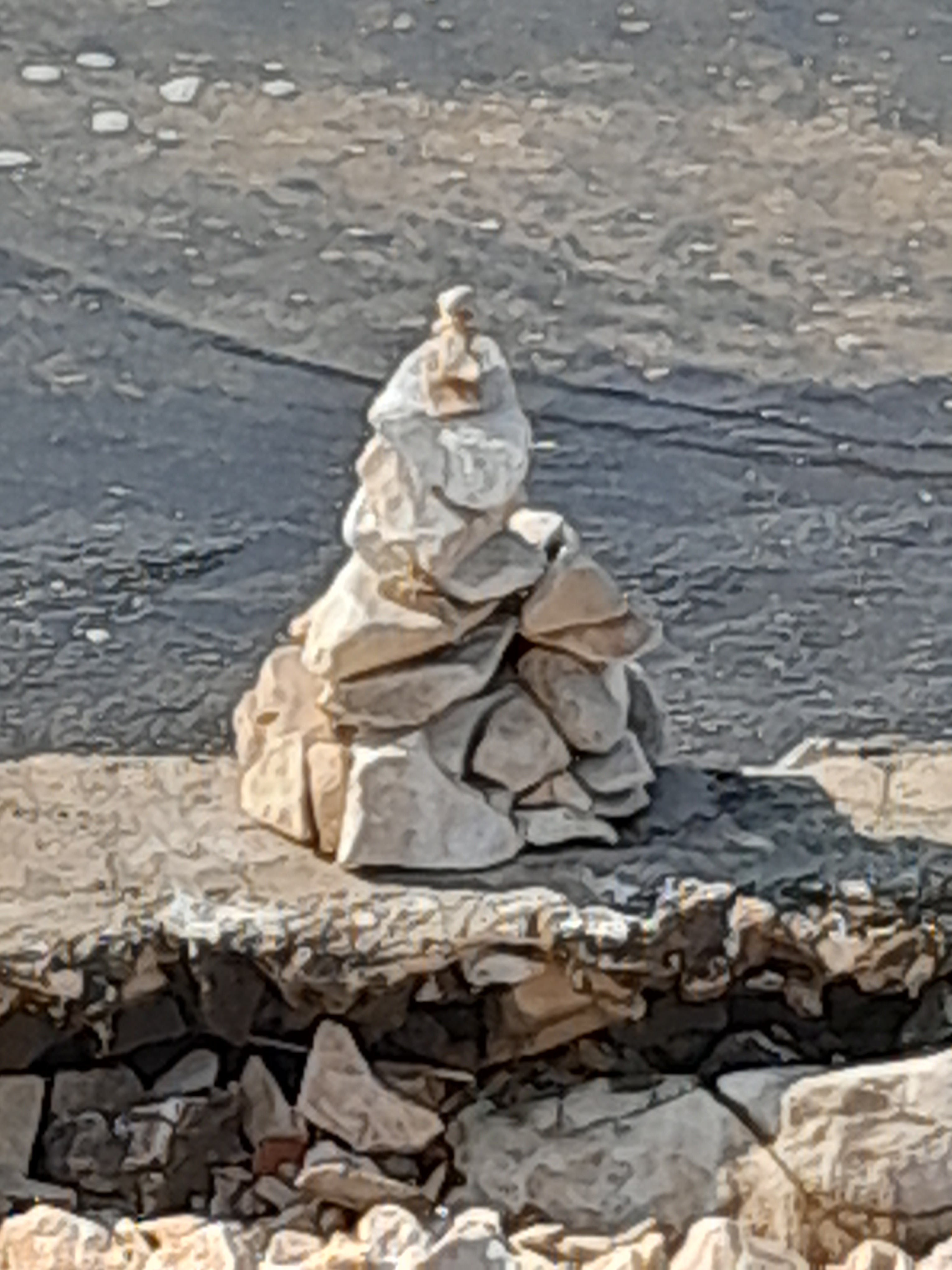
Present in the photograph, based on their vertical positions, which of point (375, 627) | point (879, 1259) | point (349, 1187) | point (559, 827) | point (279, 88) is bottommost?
point (279, 88)

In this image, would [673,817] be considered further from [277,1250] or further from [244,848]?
[277,1250]

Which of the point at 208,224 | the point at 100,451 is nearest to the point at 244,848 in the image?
the point at 100,451

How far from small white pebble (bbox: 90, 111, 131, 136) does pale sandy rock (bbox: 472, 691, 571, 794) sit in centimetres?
307

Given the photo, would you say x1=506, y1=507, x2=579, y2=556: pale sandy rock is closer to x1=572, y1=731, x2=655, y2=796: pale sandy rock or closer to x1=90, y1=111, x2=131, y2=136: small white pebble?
x1=572, y1=731, x2=655, y2=796: pale sandy rock

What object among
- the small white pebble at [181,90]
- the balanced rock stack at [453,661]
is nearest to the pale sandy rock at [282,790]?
the balanced rock stack at [453,661]

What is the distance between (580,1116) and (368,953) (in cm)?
31

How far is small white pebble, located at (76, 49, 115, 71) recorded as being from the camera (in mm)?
6348

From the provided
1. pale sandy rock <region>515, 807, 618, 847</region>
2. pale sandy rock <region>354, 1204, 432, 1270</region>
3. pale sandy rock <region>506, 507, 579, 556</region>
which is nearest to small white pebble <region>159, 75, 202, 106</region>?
pale sandy rock <region>506, 507, 579, 556</region>

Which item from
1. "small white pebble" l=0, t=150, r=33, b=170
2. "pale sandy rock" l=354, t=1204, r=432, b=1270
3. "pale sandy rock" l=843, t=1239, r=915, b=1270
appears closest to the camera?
"pale sandy rock" l=354, t=1204, r=432, b=1270

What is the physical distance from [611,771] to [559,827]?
94mm

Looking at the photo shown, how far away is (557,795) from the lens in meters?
3.29

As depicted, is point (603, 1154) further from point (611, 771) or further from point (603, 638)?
point (603, 638)

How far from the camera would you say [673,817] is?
11.0 feet

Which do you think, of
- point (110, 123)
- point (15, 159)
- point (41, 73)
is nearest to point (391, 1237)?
point (15, 159)
